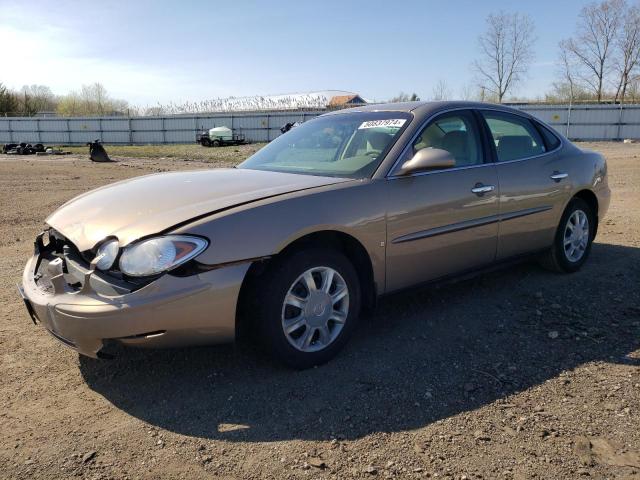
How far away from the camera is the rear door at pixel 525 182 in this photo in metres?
4.35

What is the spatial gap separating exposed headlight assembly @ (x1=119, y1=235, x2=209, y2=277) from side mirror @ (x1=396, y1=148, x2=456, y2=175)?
58.7 inches

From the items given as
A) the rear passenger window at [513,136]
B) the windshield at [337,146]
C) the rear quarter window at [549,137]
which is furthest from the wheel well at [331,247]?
the rear quarter window at [549,137]

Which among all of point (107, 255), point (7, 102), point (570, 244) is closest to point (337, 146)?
point (107, 255)

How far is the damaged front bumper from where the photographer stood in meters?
2.73

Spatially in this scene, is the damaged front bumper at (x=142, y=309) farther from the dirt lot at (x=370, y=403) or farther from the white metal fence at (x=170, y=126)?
the white metal fence at (x=170, y=126)

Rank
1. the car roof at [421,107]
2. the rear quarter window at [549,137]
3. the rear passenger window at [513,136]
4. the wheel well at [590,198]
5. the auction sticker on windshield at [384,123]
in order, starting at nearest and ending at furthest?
the auction sticker on windshield at [384,123] < the car roof at [421,107] < the rear passenger window at [513,136] < the rear quarter window at [549,137] < the wheel well at [590,198]

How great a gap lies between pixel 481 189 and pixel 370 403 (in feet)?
6.43

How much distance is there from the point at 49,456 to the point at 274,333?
124cm

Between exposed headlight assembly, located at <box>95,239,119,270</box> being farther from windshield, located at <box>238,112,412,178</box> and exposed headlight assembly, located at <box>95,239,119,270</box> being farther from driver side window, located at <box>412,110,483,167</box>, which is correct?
driver side window, located at <box>412,110,483,167</box>

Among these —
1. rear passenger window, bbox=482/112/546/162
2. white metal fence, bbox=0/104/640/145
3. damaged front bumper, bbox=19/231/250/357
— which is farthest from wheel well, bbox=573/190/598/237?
white metal fence, bbox=0/104/640/145

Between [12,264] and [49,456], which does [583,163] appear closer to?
[49,456]

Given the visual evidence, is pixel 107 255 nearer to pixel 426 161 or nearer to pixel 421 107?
pixel 426 161

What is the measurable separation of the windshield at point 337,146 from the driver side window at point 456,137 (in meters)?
0.20

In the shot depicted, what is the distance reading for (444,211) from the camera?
3.83 meters
